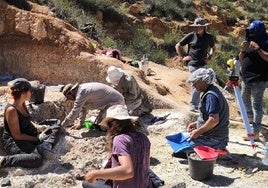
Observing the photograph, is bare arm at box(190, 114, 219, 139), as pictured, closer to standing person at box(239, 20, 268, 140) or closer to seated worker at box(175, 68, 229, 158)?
seated worker at box(175, 68, 229, 158)

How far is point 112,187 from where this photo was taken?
3256 mm

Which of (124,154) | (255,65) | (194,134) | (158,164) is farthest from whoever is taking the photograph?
(255,65)

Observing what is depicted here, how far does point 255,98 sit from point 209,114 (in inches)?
51.3

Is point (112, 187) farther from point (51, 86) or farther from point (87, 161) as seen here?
point (51, 86)

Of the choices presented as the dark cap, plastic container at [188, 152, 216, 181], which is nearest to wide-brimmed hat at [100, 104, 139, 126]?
the dark cap

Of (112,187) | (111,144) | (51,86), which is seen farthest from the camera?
(51,86)

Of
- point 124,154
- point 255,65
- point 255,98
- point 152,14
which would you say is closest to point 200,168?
point 255,98

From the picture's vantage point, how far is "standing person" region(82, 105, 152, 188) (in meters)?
2.83

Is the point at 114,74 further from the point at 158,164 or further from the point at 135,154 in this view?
the point at 135,154

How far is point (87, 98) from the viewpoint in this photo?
6180 mm

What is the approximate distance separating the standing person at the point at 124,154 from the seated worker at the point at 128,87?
149 inches

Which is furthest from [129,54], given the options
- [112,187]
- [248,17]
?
[248,17]

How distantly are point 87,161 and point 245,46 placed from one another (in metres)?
2.59

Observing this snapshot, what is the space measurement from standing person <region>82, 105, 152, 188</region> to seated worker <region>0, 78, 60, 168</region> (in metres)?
2.22
